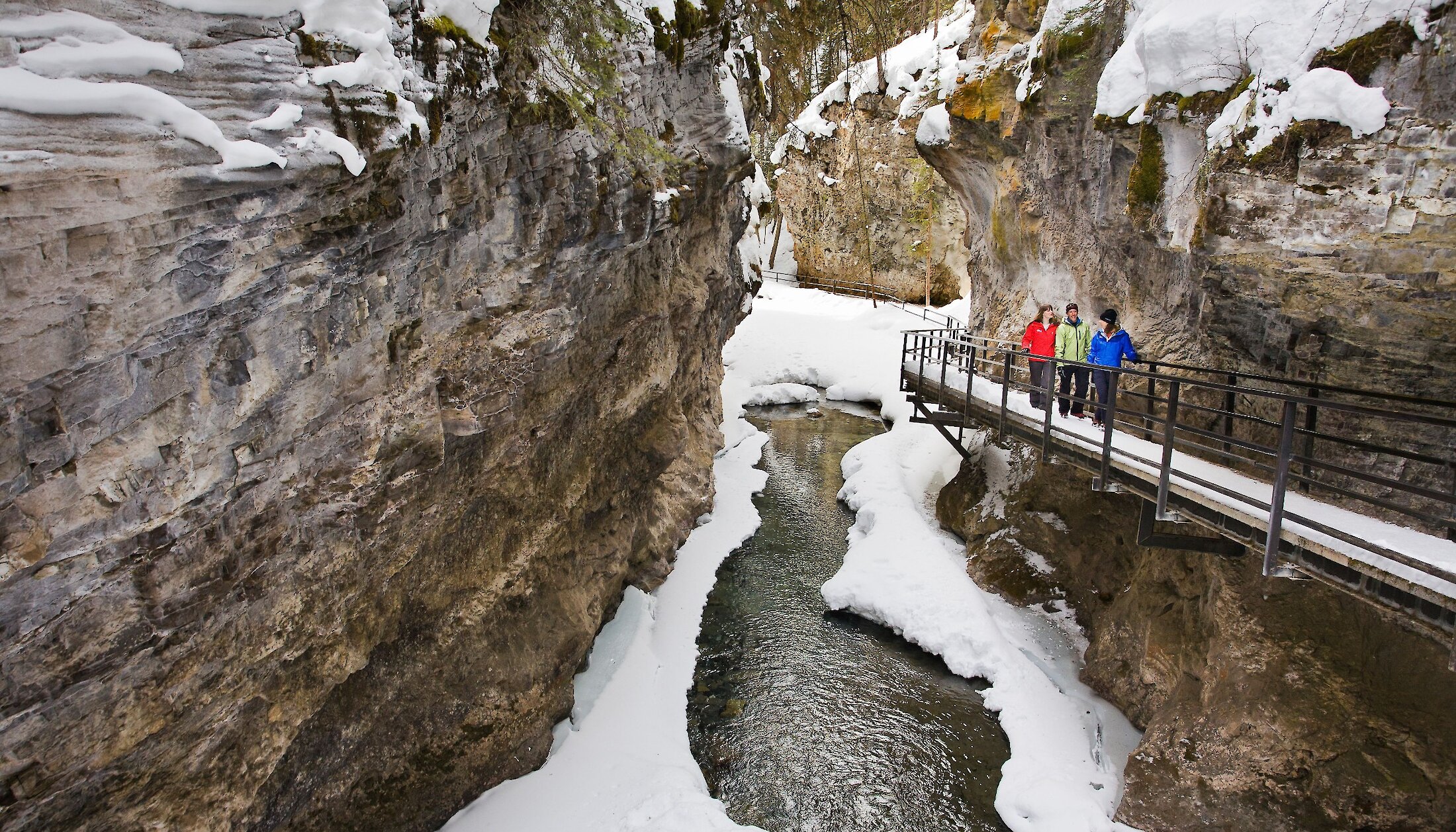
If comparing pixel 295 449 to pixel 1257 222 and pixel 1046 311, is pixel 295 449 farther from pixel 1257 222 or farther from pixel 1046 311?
pixel 1046 311

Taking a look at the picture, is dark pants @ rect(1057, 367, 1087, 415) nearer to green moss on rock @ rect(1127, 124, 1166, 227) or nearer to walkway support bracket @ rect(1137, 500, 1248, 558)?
green moss on rock @ rect(1127, 124, 1166, 227)

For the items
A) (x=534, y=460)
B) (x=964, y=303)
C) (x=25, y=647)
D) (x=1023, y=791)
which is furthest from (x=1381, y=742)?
(x=964, y=303)

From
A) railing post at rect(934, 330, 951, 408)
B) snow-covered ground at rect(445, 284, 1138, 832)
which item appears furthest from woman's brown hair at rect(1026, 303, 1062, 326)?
snow-covered ground at rect(445, 284, 1138, 832)

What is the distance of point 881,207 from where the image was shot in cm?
3331

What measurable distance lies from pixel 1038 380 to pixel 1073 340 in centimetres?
146

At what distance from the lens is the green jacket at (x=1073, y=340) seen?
9891 millimetres

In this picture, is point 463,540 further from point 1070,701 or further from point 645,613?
point 1070,701

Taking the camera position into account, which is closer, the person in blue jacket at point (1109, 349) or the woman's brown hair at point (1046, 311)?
the person in blue jacket at point (1109, 349)

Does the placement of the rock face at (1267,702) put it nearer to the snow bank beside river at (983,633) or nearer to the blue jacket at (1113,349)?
the snow bank beside river at (983,633)

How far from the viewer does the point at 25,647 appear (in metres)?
3.77

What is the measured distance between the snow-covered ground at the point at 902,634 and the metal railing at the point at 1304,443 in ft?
10.7

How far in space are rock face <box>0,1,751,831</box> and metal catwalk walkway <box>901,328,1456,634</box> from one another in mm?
6018

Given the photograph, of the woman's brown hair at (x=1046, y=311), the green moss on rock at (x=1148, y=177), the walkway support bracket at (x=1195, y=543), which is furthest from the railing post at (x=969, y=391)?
the walkway support bracket at (x=1195, y=543)

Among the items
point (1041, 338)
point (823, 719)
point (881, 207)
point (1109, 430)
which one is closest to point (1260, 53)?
point (1109, 430)
